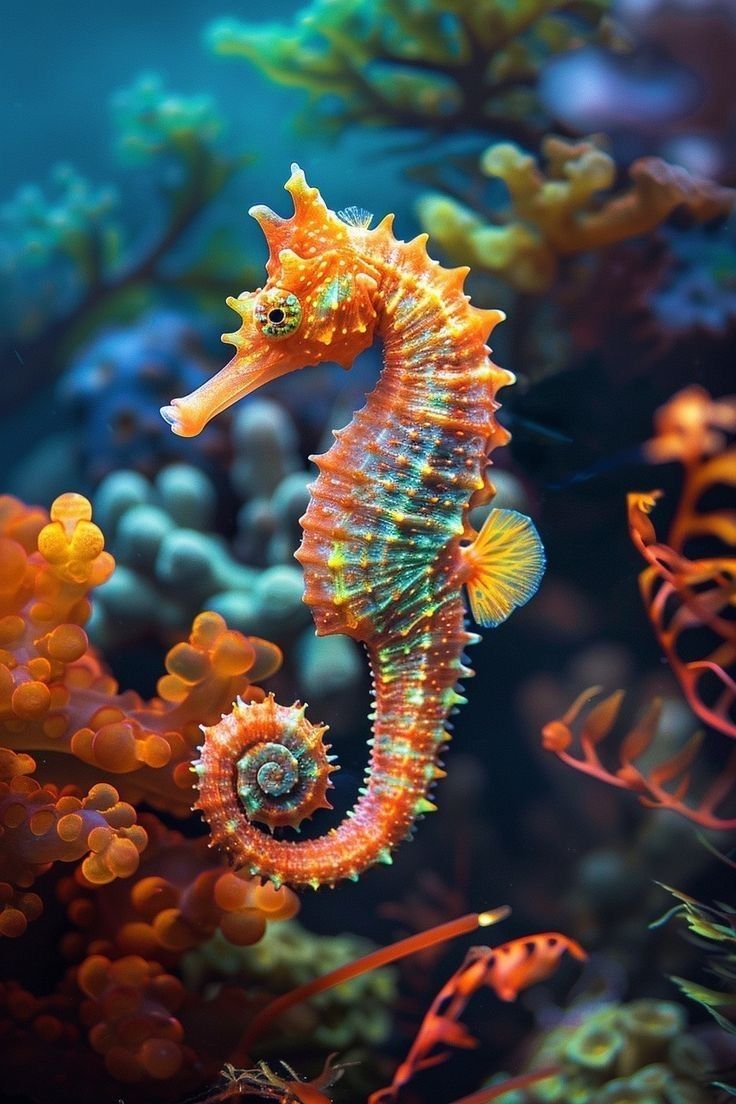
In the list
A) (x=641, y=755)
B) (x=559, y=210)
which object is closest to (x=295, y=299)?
(x=559, y=210)

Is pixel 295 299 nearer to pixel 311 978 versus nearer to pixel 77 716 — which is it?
pixel 77 716

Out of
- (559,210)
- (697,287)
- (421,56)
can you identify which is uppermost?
(421,56)

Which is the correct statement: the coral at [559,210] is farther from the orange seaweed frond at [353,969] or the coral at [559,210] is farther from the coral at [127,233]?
the orange seaweed frond at [353,969]

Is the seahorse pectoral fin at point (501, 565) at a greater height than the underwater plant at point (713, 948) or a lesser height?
greater

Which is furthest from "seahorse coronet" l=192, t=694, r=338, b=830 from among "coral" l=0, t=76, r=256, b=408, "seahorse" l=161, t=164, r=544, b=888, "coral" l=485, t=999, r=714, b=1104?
"coral" l=0, t=76, r=256, b=408

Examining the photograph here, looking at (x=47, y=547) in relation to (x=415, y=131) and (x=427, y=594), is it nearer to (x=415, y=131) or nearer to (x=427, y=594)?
(x=427, y=594)

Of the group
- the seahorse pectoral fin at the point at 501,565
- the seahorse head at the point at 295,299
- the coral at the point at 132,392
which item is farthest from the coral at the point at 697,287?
the coral at the point at 132,392
